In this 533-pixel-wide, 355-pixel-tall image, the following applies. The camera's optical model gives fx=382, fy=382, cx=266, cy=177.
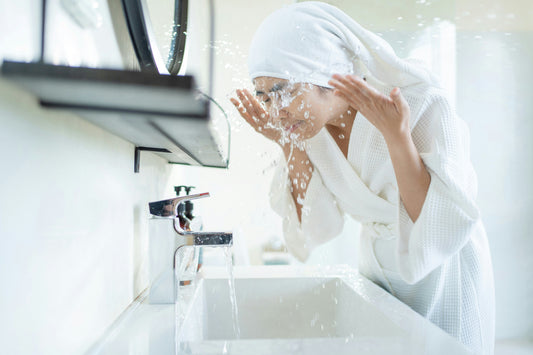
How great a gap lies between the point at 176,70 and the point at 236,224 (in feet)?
3.80

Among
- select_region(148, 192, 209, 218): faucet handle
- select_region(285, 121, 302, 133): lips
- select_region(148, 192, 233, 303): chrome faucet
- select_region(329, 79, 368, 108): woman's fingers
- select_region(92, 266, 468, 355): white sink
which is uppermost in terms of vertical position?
select_region(329, 79, 368, 108): woman's fingers

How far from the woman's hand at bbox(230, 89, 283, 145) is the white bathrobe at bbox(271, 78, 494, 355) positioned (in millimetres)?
122

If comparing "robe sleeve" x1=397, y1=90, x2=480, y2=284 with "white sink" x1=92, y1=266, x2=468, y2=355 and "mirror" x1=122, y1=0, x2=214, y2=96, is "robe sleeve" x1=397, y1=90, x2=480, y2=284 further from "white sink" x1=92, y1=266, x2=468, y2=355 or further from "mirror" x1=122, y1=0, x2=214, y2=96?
"mirror" x1=122, y1=0, x2=214, y2=96

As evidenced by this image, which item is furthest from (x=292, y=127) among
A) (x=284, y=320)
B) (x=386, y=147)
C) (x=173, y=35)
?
(x=284, y=320)

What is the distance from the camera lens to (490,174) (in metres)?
1.82

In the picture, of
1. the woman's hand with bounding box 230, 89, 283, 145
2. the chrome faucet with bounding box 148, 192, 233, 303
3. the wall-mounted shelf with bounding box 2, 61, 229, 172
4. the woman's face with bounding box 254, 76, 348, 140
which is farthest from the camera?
the woman's hand with bounding box 230, 89, 283, 145

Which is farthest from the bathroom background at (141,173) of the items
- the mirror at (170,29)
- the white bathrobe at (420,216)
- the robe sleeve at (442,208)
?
the robe sleeve at (442,208)

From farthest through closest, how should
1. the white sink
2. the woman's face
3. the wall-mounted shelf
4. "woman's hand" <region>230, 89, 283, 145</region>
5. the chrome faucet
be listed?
1. "woman's hand" <region>230, 89, 283, 145</region>
2. the woman's face
3. the chrome faucet
4. the white sink
5. the wall-mounted shelf

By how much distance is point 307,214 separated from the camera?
99 cm

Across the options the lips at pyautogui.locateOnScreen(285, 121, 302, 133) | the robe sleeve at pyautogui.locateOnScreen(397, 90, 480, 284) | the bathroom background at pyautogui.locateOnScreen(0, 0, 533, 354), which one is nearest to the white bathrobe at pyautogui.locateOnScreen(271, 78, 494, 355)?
the robe sleeve at pyautogui.locateOnScreen(397, 90, 480, 284)

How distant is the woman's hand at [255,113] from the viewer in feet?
2.94

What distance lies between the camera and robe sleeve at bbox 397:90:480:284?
644mm

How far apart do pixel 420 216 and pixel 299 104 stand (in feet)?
1.02

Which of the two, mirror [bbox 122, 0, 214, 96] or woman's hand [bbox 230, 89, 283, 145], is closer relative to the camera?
mirror [bbox 122, 0, 214, 96]
